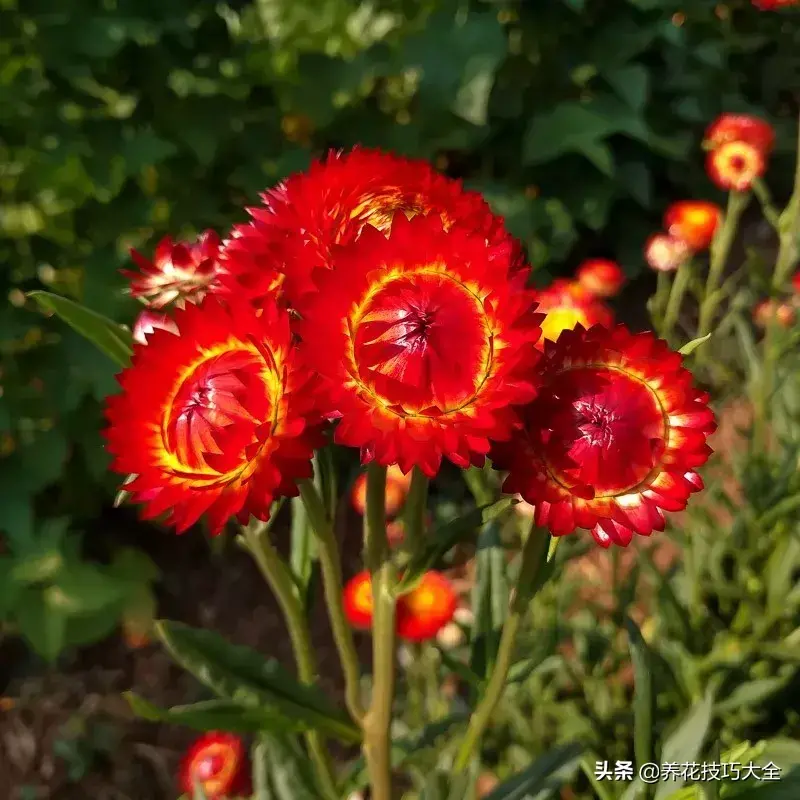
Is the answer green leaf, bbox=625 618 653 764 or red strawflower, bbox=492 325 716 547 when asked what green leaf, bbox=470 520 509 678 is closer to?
green leaf, bbox=625 618 653 764

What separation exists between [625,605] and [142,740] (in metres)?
0.94

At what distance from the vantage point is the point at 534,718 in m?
0.97

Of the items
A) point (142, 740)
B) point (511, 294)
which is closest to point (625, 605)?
point (511, 294)

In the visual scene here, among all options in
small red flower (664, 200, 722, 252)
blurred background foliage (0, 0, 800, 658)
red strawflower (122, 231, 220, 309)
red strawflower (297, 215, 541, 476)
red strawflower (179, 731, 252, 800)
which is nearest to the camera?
→ red strawflower (297, 215, 541, 476)

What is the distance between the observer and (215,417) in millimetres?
331

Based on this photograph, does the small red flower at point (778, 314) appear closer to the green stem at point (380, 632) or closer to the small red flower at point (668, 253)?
the small red flower at point (668, 253)

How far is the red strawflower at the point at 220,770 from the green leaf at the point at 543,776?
25 cm

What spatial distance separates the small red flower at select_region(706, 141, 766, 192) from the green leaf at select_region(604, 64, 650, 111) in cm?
93

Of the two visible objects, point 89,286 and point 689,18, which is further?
point 689,18

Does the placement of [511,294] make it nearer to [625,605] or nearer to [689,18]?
[625,605]

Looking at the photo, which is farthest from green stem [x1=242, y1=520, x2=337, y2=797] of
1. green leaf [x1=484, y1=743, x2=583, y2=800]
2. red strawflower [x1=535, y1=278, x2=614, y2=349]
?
red strawflower [x1=535, y1=278, x2=614, y2=349]

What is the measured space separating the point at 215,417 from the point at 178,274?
0.43 feet

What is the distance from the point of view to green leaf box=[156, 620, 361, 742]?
44 cm

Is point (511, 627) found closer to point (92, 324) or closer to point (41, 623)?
point (92, 324)
